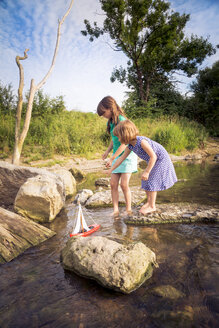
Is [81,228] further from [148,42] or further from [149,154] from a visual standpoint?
Result: [148,42]

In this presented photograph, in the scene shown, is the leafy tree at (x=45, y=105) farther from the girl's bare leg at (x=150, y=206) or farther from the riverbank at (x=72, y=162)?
the girl's bare leg at (x=150, y=206)

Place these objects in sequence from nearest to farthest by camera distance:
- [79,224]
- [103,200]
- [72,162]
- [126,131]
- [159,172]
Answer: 1. [79,224]
2. [126,131]
3. [159,172]
4. [103,200]
5. [72,162]

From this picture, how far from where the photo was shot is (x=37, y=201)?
11.3 feet

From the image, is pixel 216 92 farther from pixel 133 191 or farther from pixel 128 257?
pixel 128 257

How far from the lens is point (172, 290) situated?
1.73 metres

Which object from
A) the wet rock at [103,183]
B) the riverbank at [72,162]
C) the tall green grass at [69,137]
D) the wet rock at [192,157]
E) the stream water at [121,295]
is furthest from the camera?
the wet rock at [192,157]

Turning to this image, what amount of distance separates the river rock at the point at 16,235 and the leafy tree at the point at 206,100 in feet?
63.6

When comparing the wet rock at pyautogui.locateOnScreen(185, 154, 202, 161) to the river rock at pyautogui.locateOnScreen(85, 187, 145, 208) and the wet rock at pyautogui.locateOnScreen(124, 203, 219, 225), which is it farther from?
the wet rock at pyautogui.locateOnScreen(124, 203, 219, 225)

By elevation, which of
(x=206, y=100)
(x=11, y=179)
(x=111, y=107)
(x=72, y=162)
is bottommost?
(x=72, y=162)

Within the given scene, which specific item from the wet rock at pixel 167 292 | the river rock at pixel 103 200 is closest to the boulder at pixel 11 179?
the river rock at pixel 103 200

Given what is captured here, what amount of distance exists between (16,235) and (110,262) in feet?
4.50

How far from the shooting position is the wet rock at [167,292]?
1660 mm

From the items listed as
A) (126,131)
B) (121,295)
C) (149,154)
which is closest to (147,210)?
(149,154)

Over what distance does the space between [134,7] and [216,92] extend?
406 inches
